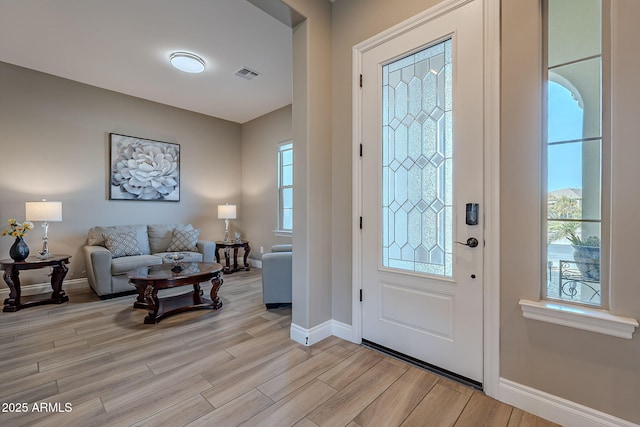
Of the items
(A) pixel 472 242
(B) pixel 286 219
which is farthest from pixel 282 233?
(A) pixel 472 242

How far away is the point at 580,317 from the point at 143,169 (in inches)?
209

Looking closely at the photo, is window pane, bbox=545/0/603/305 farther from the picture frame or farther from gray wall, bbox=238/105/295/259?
the picture frame

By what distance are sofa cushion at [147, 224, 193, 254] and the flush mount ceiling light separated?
2.36m

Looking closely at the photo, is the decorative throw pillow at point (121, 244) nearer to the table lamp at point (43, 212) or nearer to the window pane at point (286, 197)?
the table lamp at point (43, 212)

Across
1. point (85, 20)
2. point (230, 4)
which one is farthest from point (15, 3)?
point (230, 4)

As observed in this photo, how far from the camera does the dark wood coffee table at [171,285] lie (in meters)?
2.75

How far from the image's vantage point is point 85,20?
8.74 feet

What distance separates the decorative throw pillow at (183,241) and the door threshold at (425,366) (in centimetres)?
324

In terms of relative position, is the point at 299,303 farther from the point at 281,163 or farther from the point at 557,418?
the point at 281,163

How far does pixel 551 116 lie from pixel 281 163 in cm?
411

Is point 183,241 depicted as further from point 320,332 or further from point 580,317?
point 580,317

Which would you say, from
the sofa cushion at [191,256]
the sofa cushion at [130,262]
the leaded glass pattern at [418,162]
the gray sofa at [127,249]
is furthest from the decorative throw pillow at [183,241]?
the leaded glass pattern at [418,162]

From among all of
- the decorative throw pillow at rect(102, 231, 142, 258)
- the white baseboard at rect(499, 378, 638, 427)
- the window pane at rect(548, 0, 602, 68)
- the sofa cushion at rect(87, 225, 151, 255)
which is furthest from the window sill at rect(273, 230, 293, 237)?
the window pane at rect(548, 0, 602, 68)

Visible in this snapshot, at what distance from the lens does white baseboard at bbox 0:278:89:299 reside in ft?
11.4
